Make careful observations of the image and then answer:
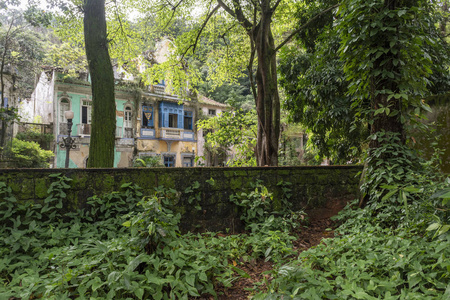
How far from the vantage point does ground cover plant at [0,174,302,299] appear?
7.01 feet

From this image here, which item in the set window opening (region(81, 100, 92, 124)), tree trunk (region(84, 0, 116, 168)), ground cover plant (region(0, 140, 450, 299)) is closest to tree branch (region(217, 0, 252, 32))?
tree trunk (region(84, 0, 116, 168))

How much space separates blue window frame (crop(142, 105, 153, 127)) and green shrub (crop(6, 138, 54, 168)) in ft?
24.6

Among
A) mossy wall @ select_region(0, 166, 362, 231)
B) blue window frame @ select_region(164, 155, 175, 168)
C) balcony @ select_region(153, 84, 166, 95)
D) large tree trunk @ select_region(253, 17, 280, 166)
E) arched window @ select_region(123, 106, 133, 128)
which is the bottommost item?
mossy wall @ select_region(0, 166, 362, 231)

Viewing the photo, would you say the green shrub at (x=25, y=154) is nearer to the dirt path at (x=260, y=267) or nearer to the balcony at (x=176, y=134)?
the balcony at (x=176, y=134)

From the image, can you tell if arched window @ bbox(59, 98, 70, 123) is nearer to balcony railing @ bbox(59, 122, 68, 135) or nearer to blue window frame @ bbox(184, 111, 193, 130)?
balcony railing @ bbox(59, 122, 68, 135)

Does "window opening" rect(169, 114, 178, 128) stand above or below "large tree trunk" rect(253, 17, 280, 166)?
above

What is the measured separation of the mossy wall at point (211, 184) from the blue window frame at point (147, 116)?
697 inches

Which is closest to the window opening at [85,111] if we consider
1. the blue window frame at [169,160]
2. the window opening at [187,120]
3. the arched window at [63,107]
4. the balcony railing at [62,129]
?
the arched window at [63,107]

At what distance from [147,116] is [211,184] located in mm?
17948

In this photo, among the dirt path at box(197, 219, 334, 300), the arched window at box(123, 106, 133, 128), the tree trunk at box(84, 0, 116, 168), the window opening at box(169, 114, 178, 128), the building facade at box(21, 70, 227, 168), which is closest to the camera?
the dirt path at box(197, 219, 334, 300)

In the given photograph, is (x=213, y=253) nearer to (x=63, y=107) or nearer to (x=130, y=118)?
(x=63, y=107)

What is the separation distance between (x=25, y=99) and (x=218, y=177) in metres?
25.8

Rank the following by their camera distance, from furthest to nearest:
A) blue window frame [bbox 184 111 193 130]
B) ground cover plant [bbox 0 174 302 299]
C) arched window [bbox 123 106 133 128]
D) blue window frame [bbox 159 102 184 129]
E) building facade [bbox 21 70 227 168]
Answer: blue window frame [bbox 184 111 193 130] < blue window frame [bbox 159 102 184 129] < arched window [bbox 123 106 133 128] < building facade [bbox 21 70 227 168] < ground cover plant [bbox 0 174 302 299]

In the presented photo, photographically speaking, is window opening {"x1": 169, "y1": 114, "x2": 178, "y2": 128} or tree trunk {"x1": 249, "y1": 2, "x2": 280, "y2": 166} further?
window opening {"x1": 169, "y1": 114, "x2": 178, "y2": 128}
